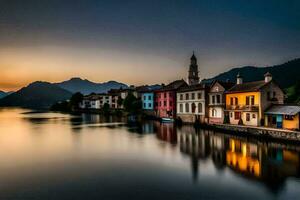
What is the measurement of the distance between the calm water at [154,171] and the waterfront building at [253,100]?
21.6 ft

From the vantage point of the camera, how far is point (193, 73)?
259 feet

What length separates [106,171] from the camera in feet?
70.7

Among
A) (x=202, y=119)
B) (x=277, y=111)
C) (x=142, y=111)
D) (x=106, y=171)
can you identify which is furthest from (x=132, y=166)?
(x=142, y=111)

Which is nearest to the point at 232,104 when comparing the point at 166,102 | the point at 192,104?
the point at 192,104

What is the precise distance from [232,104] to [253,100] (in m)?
5.16

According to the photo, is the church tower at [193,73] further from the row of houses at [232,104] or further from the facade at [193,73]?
the row of houses at [232,104]

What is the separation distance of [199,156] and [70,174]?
1319 centimetres

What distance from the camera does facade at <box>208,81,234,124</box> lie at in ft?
154

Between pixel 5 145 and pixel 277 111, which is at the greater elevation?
pixel 277 111

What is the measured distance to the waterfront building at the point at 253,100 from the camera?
3816cm

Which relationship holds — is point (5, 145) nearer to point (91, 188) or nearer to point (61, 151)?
point (61, 151)

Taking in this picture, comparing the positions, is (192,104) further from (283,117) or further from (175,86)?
(283,117)

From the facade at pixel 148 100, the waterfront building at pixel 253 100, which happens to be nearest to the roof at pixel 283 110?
the waterfront building at pixel 253 100

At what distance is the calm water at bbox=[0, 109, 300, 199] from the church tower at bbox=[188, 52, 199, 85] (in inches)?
1777
